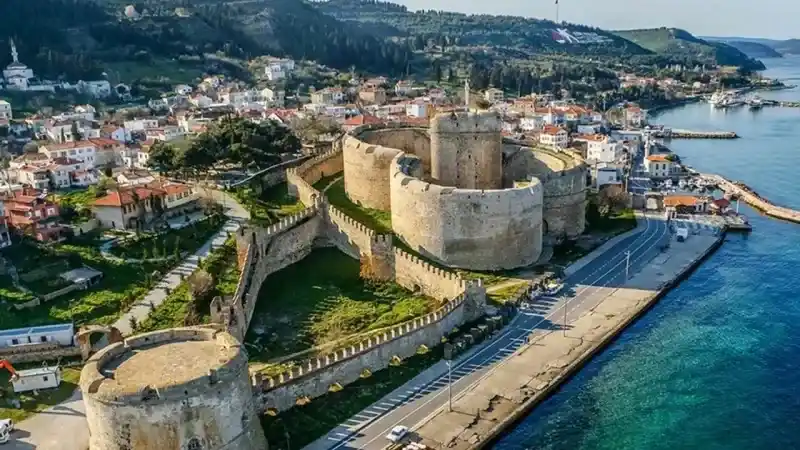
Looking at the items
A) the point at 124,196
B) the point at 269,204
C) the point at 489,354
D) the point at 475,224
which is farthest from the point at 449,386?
the point at 124,196

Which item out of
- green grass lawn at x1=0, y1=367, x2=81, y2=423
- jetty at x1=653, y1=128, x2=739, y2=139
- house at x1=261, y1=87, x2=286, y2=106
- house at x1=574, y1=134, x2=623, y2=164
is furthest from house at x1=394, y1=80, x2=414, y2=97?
green grass lawn at x1=0, y1=367, x2=81, y2=423

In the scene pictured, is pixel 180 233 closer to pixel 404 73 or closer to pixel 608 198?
pixel 608 198

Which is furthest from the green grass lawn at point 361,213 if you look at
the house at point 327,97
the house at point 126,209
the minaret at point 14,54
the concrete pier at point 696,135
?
the minaret at point 14,54

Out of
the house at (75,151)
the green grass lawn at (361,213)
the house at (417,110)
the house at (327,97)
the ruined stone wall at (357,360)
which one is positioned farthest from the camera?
the house at (327,97)

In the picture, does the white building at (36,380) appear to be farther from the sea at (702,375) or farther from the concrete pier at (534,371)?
the sea at (702,375)

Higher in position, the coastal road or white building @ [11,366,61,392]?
white building @ [11,366,61,392]

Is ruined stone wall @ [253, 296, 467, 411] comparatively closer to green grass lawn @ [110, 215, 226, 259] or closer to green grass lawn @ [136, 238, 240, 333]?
green grass lawn @ [136, 238, 240, 333]

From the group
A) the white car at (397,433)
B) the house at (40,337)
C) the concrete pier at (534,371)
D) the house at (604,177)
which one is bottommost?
the concrete pier at (534,371)

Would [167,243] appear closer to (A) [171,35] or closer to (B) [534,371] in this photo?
(B) [534,371]
